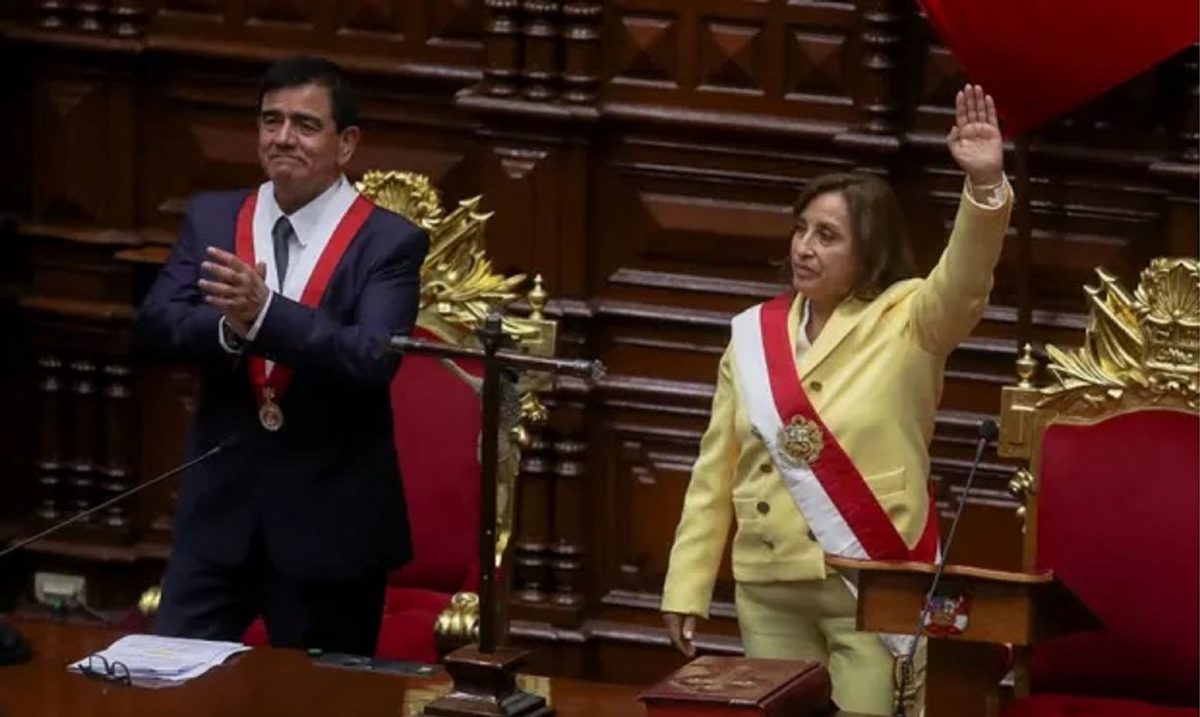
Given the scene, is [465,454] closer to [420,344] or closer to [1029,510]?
[1029,510]

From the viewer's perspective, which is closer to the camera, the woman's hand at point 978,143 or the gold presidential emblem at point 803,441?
the woman's hand at point 978,143

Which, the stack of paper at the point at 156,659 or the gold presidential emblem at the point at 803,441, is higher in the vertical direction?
the gold presidential emblem at the point at 803,441

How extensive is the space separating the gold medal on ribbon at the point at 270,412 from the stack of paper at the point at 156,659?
0.42 metres

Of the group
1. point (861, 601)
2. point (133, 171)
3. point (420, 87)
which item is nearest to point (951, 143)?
point (861, 601)

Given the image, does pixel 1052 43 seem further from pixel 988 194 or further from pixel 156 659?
pixel 156 659

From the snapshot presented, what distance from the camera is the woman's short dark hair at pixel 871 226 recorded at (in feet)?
15.2

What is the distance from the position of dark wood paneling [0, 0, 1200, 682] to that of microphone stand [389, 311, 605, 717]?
75.9 inches

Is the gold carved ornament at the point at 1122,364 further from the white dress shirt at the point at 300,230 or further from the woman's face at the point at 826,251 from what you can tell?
the white dress shirt at the point at 300,230

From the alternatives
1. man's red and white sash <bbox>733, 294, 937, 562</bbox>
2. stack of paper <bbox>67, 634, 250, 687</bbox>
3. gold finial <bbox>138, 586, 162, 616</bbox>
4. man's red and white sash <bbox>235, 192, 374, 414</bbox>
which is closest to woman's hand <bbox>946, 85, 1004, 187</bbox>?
man's red and white sash <bbox>733, 294, 937, 562</bbox>

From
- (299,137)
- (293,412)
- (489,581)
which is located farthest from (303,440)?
(489,581)

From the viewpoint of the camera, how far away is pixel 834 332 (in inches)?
184

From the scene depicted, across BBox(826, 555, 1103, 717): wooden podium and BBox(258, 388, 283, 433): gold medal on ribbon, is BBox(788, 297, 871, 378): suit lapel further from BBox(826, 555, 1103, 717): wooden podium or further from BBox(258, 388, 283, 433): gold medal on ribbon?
BBox(258, 388, 283, 433): gold medal on ribbon

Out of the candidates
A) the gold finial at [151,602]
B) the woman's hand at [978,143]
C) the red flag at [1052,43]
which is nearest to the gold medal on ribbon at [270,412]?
the gold finial at [151,602]

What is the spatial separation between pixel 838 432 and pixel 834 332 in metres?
0.15
